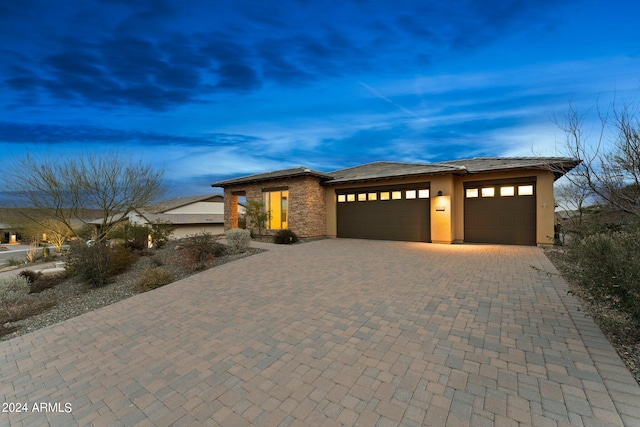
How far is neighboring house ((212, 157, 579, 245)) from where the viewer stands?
35.5ft

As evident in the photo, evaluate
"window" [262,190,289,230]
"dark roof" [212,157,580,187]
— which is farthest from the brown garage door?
"window" [262,190,289,230]

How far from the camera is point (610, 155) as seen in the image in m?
3.56

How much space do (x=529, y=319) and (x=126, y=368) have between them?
17.9 ft

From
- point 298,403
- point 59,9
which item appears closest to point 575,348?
point 298,403

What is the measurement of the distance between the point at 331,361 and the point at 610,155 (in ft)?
15.1

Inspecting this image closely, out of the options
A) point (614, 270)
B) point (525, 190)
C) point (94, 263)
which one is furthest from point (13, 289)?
point (525, 190)

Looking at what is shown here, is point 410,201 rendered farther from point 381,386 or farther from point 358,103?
point 381,386

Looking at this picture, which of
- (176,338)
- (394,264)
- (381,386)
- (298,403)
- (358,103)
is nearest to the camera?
(298,403)

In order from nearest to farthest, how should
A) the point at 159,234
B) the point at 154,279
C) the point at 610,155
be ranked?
1. the point at 610,155
2. the point at 154,279
3. the point at 159,234

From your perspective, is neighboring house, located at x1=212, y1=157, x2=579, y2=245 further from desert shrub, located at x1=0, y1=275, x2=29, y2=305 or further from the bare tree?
desert shrub, located at x1=0, y1=275, x2=29, y2=305

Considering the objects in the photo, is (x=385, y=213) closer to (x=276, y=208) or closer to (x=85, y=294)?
(x=276, y=208)

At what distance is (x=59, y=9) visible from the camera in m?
6.89

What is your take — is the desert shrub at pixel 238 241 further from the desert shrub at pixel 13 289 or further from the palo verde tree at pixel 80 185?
the desert shrub at pixel 13 289

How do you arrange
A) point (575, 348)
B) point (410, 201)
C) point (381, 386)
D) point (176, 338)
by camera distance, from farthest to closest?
point (410, 201) < point (176, 338) < point (575, 348) < point (381, 386)
